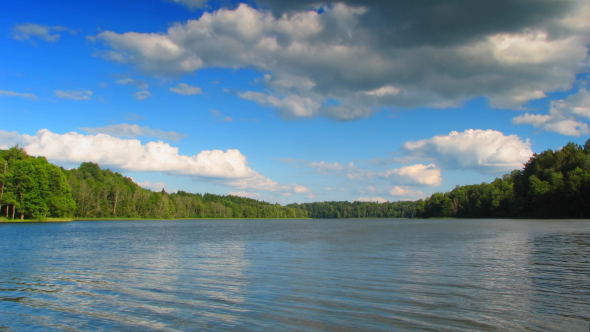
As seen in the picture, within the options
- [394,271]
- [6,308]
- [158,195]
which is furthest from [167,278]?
[158,195]

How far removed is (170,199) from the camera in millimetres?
191125

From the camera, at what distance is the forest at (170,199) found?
86438mm

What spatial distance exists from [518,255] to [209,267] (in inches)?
786

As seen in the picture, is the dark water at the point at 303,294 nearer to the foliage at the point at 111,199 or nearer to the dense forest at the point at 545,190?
the dense forest at the point at 545,190

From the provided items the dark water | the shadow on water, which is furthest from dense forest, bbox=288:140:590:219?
the dark water

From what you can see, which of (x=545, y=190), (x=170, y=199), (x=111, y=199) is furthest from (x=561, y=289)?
(x=170, y=199)

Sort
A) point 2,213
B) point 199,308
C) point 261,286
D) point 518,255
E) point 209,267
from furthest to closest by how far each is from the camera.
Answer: point 2,213
point 518,255
point 209,267
point 261,286
point 199,308

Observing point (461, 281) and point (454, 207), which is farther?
point (454, 207)

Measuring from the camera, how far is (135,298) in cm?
1384

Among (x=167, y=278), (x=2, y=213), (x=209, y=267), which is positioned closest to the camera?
(x=167, y=278)

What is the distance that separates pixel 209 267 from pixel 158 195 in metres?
167

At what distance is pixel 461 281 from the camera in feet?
53.3

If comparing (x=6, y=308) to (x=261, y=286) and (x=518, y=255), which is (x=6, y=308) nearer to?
(x=261, y=286)

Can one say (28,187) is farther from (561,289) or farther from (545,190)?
(545,190)
